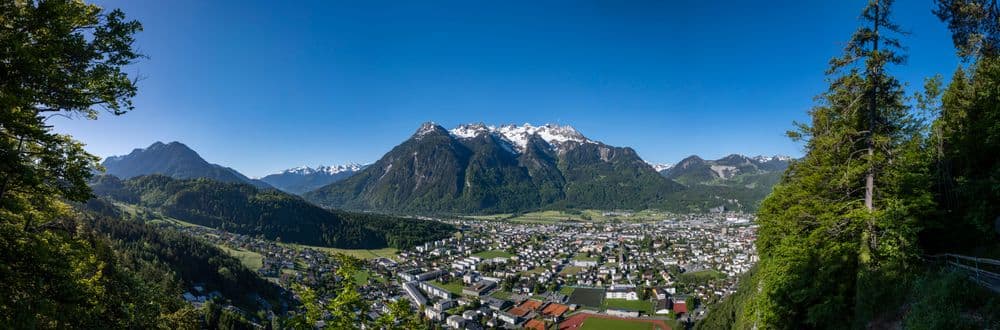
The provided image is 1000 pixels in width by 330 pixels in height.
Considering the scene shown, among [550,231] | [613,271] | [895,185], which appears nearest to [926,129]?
[895,185]

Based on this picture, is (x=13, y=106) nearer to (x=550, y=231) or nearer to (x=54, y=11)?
(x=54, y=11)

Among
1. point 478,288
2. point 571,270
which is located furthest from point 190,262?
point 571,270

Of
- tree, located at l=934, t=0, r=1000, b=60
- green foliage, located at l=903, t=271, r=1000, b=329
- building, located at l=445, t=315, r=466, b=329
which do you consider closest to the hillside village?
building, located at l=445, t=315, r=466, b=329

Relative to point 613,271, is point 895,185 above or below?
above

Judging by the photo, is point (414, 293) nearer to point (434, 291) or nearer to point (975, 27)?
point (434, 291)

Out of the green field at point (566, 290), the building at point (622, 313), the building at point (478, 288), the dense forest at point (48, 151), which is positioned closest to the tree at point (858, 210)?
the dense forest at point (48, 151)

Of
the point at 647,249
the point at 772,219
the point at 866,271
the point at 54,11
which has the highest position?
the point at 54,11

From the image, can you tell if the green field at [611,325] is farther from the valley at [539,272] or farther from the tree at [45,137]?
the tree at [45,137]

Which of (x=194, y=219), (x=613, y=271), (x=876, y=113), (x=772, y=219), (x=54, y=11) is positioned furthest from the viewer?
(x=194, y=219)
